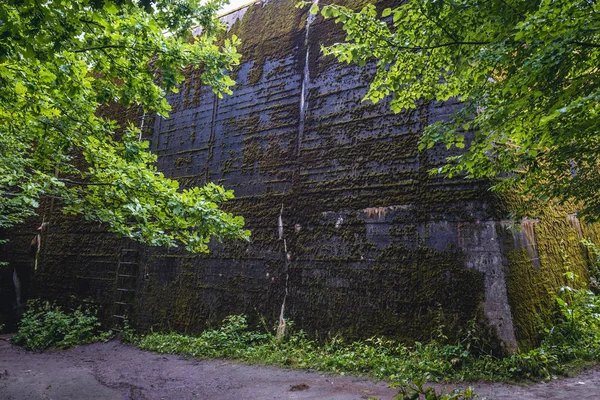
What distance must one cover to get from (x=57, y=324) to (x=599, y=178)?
1036cm

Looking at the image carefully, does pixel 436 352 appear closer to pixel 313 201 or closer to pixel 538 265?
pixel 538 265

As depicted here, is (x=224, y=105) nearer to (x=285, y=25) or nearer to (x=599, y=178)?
(x=285, y=25)

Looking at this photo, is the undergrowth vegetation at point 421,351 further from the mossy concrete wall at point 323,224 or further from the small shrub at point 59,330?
the small shrub at point 59,330

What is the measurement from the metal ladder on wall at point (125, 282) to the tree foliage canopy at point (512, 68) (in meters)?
7.14

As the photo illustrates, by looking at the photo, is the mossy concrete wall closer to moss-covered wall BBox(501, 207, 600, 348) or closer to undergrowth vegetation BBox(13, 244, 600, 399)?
moss-covered wall BBox(501, 207, 600, 348)

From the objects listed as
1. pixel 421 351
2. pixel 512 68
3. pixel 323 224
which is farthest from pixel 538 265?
pixel 512 68

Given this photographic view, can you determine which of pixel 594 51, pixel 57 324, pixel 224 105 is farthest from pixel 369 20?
pixel 57 324

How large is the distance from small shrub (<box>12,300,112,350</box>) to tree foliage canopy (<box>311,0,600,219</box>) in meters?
8.21

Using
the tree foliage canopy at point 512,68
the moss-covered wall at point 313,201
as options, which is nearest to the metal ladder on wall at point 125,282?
the moss-covered wall at point 313,201

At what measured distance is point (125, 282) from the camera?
29.6 feet

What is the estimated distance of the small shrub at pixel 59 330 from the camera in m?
8.54

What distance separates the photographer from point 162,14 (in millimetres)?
4281

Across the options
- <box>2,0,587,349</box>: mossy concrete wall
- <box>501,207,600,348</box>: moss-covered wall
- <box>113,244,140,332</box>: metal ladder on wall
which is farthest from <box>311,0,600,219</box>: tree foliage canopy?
<box>113,244,140,332</box>: metal ladder on wall

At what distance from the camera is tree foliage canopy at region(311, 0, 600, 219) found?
8.13ft
